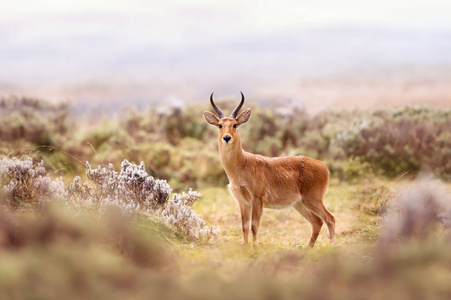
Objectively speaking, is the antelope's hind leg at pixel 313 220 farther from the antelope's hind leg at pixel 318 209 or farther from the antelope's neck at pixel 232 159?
the antelope's neck at pixel 232 159

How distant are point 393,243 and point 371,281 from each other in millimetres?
1161

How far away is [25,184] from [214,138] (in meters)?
10.9

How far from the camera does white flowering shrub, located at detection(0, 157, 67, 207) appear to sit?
21.5 ft

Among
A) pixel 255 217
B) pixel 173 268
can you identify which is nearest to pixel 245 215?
pixel 255 217

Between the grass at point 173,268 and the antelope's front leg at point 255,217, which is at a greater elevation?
the grass at point 173,268

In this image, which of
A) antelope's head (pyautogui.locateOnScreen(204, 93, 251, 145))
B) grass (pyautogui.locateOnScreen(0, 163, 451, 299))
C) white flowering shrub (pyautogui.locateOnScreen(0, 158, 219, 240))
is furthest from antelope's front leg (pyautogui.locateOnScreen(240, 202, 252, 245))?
grass (pyautogui.locateOnScreen(0, 163, 451, 299))

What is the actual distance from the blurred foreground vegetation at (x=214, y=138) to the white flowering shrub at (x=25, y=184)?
5.51 metres

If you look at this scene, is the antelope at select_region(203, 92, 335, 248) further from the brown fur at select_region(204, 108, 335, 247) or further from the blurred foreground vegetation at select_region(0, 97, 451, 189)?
the blurred foreground vegetation at select_region(0, 97, 451, 189)

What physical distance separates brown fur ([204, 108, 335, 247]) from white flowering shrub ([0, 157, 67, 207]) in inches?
97.7

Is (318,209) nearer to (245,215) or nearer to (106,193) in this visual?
(245,215)

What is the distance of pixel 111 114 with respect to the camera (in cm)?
2172

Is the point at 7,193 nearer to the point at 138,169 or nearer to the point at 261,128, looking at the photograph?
the point at 138,169

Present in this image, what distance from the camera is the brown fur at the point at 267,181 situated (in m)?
7.61

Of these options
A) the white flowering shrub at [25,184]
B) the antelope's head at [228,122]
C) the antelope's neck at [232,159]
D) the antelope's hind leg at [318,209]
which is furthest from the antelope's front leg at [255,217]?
the white flowering shrub at [25,184]
